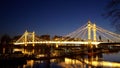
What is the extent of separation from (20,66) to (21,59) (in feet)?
3.71

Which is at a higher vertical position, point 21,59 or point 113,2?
point 113,2

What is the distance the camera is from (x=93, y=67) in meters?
38.4

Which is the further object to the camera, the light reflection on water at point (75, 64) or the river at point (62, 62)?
the light reflection on water at point (75, 64)

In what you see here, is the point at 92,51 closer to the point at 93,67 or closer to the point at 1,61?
the point at 93,67

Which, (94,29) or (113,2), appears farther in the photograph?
(94,29)

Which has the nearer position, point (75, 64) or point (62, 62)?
point (75, 64)

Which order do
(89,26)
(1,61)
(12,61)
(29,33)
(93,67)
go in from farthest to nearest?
(29,33) → (89,26) → (93,67) → (12,61) → (1,61)

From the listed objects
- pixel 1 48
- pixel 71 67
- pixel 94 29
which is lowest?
pixel 71 67

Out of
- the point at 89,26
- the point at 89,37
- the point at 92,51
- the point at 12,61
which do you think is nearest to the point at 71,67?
the point at 12,61

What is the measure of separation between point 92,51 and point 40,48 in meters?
13.8

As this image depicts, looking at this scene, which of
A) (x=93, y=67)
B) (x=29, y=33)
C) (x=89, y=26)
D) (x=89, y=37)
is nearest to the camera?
(x=93, y=67)

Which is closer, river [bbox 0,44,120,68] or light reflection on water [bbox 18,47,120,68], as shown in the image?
river [bbox 0,44,120,68]

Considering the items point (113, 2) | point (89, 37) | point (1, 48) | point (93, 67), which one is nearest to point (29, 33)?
point (89, 37)

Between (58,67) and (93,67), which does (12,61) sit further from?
(93,67)
